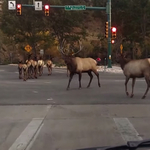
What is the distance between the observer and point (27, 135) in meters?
7.66

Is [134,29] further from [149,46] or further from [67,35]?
[67,35]

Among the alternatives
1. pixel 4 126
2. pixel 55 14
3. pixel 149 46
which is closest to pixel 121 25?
pixel 149 46

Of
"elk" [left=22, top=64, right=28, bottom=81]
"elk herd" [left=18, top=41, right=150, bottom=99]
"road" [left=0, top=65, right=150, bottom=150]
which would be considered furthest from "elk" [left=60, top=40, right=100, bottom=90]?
"elk" [left=22, top=64, right=28, bottom=81]

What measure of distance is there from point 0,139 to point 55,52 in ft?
171

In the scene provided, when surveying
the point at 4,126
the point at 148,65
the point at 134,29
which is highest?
the point at 134,29

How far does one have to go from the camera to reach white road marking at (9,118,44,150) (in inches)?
267

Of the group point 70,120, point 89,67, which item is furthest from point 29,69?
point 70,120

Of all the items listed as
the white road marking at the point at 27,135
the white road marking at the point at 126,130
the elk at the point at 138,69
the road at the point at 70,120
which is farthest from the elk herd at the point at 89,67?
the white road marking at the point at 27,135

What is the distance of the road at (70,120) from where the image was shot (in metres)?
7.09

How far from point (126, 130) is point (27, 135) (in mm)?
2267

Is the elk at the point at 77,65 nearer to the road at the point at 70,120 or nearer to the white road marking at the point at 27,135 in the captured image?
the road at the point at 70,120

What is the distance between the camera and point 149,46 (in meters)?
43.9

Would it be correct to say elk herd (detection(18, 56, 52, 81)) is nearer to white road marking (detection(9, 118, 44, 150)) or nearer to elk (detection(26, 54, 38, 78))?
elk (detection(26, 54, 38, 78))

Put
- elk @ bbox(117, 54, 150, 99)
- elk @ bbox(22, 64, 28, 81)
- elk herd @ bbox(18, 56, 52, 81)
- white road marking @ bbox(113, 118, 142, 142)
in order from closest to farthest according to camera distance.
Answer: white road marking @ bbox(113, 118, 142, 142)
elk @ bbox(117, 54, 150, 99)
elk @ bbox(22, 64, 28, 81)
elk herd @ bbox(18, 56, 52, 81)
